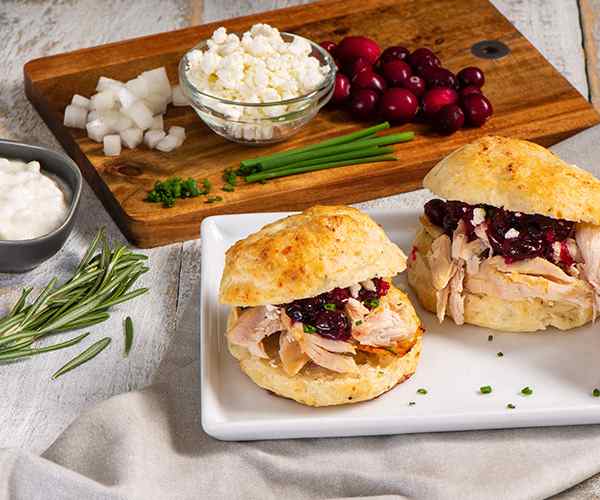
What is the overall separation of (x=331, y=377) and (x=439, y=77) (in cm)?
304

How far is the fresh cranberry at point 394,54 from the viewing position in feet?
24.8

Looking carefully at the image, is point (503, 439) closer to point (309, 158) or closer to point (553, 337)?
point (553, 337)

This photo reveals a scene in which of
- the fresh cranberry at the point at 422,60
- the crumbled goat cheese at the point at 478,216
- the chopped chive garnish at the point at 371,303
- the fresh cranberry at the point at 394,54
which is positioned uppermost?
the chopped chive garnish at the point at 371,303

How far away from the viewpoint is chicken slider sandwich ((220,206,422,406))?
494 cm

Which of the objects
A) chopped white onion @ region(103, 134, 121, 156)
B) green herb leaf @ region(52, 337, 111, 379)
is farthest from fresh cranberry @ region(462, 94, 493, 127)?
green herb leaf @ region(52, 337, 111, 379)

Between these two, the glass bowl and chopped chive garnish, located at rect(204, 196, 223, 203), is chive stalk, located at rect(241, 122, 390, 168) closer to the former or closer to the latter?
the glass bowl

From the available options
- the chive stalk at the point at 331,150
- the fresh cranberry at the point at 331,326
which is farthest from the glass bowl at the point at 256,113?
the fresh cranberry at the point at 331,326

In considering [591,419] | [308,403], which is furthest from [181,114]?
[591,419]

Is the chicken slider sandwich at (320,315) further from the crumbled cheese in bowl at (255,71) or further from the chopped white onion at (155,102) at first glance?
the chopped white onion at (155,102)

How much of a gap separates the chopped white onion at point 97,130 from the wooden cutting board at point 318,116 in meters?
0.05

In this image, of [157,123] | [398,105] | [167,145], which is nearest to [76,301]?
[167,145]

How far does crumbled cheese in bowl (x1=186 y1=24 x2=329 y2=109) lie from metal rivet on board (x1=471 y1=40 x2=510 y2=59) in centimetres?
158

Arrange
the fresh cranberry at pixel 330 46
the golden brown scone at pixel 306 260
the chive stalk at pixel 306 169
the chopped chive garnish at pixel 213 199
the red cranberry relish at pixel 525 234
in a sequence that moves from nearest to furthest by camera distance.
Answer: the golden brown scone at pixel 306 260 → the red cranberry relish at pixel 525 234 → the chopped chive garnish at pixel 213 199 → the chive stalk at pixel 306 169 → the fresh cranberry at pixel 330 46

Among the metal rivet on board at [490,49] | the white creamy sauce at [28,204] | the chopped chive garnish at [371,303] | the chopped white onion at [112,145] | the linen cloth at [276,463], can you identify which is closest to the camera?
the linen cloth at [276,463]
